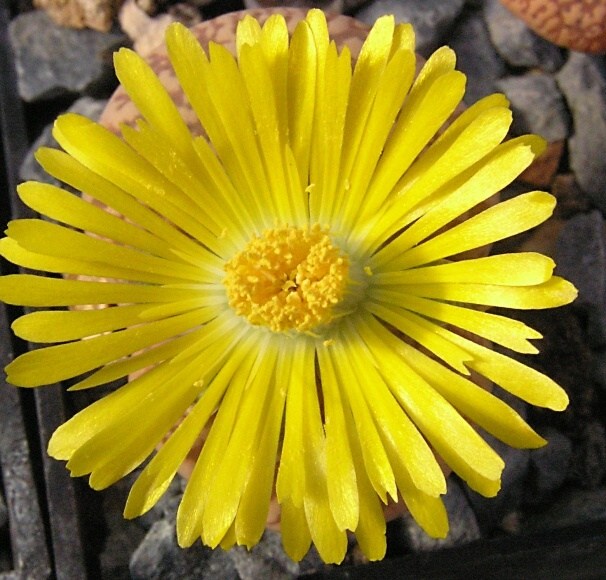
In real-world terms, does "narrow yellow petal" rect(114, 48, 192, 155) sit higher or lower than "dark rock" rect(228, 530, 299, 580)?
higher

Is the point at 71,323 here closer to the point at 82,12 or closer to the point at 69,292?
the point at 69,292

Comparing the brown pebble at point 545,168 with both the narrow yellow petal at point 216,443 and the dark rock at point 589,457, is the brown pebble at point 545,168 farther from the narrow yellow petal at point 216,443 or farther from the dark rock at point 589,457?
the narrow yellow petal at point 216,443

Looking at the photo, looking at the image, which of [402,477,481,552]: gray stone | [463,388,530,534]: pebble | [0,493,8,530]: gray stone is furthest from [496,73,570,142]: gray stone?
[0,493,8,530]: gray stone

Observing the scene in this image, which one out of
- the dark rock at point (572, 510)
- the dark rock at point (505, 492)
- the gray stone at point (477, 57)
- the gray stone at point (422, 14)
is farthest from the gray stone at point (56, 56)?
the dark rock at point (572, 510)

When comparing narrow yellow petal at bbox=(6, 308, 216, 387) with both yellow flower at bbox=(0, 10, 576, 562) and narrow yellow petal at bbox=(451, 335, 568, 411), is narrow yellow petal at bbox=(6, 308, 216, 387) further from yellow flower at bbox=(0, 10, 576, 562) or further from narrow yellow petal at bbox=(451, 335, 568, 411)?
narrow yellow petal at bbox=(451, 335, 568, 411)

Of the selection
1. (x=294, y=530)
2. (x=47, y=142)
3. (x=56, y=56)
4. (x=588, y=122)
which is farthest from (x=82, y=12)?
(x=294, y=530)

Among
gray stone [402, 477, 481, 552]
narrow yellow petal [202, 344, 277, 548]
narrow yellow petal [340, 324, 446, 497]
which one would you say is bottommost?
gray stone [402, 477, 481, 552]

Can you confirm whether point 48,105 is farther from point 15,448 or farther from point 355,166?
point 355,166
